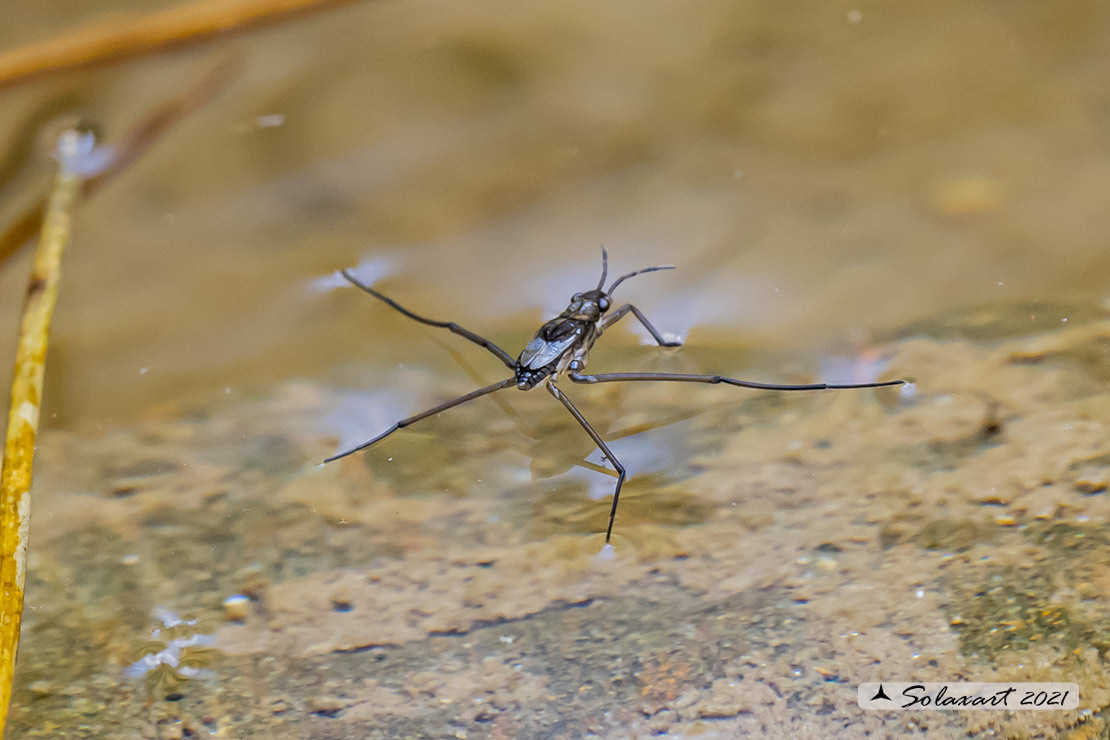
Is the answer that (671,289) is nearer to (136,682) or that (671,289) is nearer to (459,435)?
(459,435)

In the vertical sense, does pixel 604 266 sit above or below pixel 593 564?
above

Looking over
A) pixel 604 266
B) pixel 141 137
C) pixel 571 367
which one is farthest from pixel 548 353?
pixel 141 137

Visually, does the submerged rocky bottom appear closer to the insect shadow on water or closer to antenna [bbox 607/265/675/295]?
the insect shadow on water

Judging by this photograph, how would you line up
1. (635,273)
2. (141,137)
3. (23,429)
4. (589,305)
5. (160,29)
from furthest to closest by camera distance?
(160,29) < (141,137) < (635,273) < (589,305) < (23,429)

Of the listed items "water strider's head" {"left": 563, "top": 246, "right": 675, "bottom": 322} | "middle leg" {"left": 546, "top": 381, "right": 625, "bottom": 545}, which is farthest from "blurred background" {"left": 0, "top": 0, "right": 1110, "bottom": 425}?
"middle leg" {"left": 546, "top": 381, "right": 625, "bottom": 545}

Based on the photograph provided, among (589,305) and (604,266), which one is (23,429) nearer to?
(589,305)

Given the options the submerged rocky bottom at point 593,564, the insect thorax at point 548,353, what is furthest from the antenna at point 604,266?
the submerged rocky bottom at point 593,564

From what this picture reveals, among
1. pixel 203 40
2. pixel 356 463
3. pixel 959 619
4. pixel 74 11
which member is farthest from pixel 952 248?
pixel 74 11
